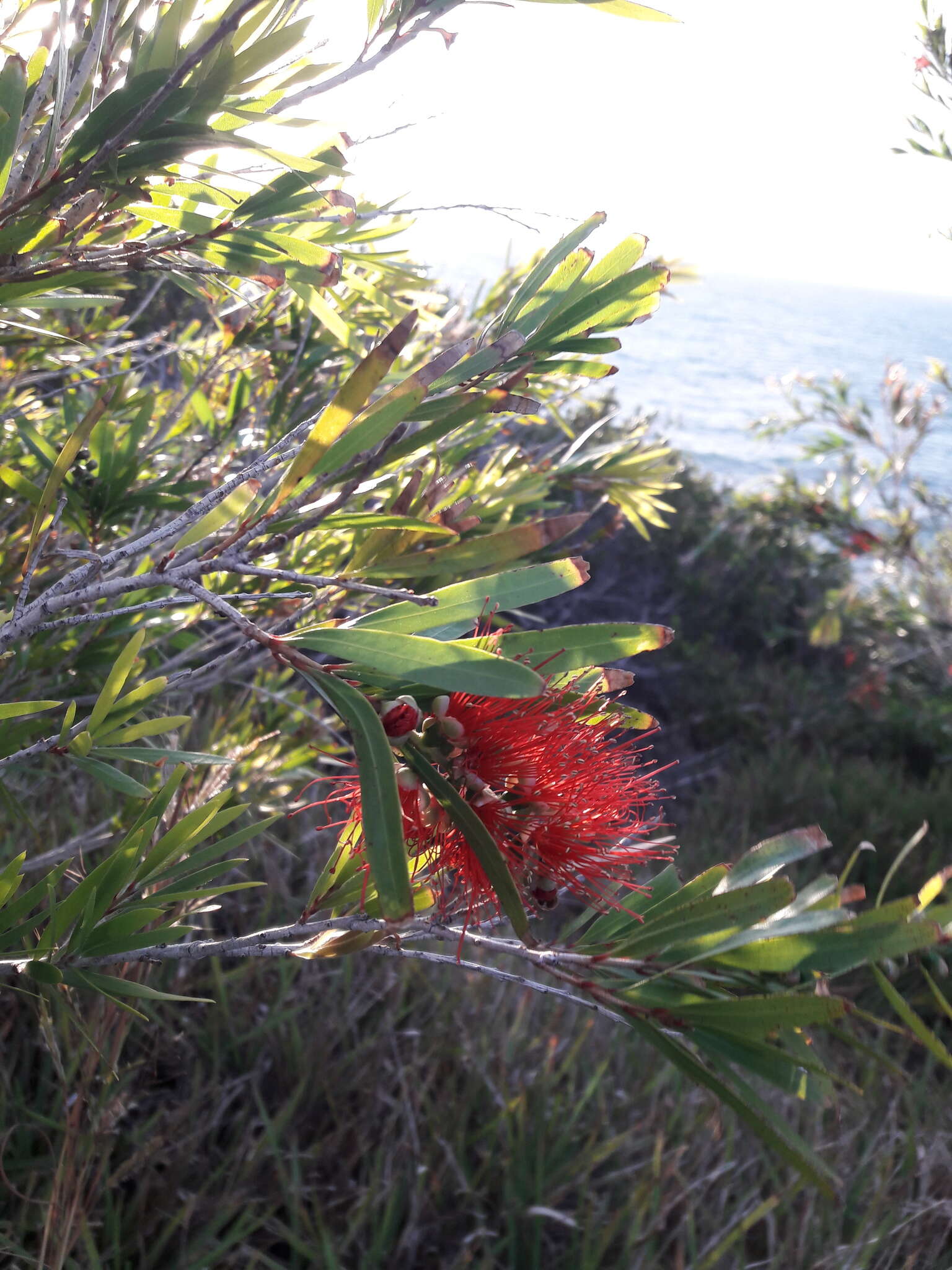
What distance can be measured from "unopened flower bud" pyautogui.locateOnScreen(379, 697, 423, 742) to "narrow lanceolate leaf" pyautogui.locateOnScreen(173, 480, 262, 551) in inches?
6.5

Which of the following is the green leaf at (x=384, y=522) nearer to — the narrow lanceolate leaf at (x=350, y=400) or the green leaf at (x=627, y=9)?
the narrow lanceolate leaf at (x=350, y=400)

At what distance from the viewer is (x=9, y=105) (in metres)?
0.50

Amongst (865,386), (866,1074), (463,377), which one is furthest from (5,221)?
(865,386)

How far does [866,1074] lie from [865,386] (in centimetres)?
2662

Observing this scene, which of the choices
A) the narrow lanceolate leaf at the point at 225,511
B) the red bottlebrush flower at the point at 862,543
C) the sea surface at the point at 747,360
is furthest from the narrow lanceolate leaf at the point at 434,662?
the red bottlebrush flower at the point at 862,543

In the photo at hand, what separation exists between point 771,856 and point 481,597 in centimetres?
21

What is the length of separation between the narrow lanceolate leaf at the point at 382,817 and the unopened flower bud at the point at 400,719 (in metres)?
0.03

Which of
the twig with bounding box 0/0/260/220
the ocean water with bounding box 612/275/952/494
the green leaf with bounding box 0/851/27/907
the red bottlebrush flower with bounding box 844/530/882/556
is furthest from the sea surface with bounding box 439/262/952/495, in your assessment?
the green leaf with bounding box 0/851/27/907

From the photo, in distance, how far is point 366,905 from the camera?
0.60 metres

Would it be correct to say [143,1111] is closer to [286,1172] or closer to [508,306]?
[286,1172]

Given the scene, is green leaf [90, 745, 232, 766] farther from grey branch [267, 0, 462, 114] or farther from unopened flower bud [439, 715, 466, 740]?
grey branch [267, 0, 462, 114]

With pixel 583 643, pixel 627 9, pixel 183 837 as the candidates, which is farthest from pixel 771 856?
pixel 627 9

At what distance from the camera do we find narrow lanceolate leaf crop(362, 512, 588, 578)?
17.6 inches

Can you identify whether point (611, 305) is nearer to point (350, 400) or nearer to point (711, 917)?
point (350, 400)
